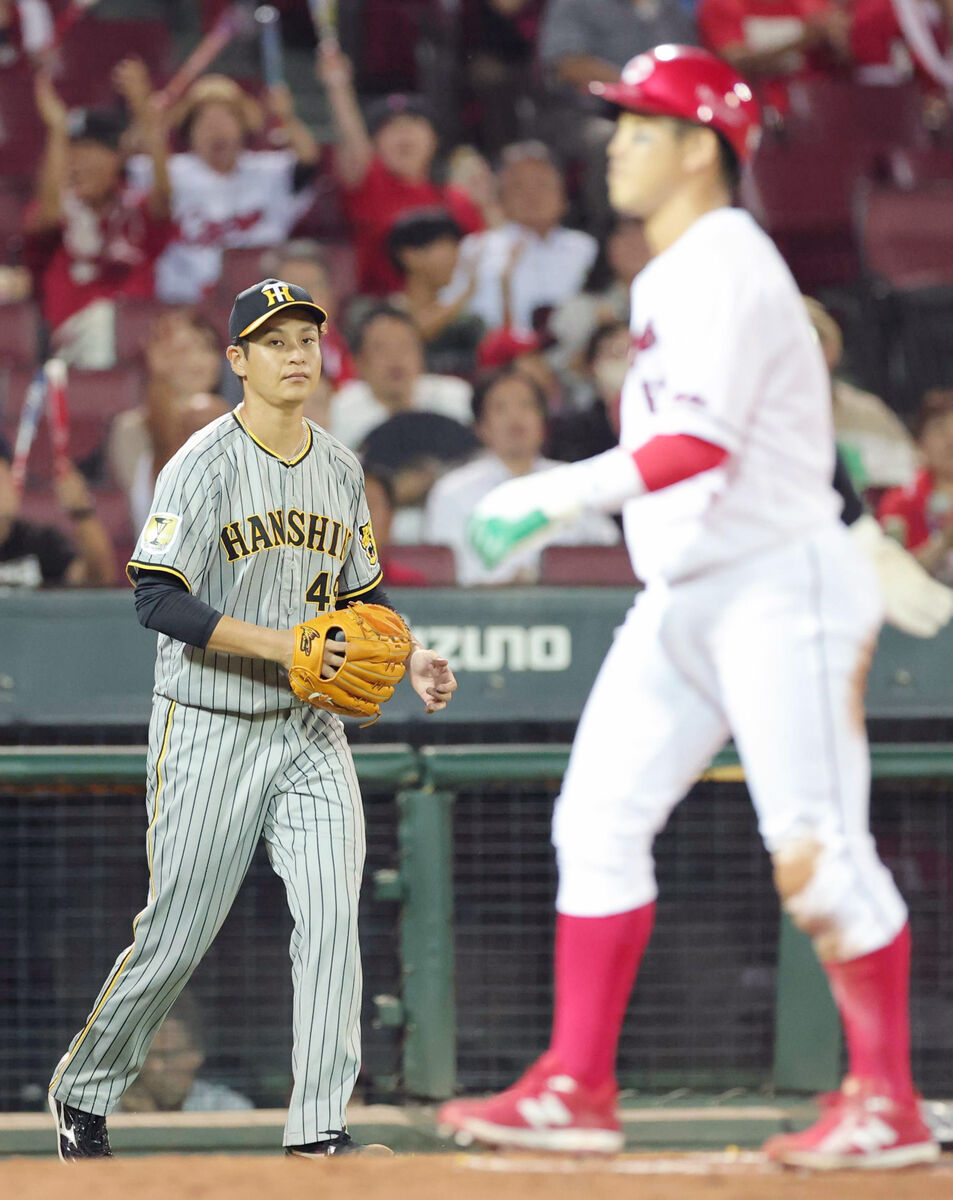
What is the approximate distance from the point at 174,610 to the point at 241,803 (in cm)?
39

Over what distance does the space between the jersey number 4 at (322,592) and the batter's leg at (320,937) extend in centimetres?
25

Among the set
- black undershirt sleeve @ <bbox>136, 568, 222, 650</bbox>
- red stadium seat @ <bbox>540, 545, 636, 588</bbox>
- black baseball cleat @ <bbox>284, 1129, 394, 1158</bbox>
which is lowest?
black baseball cleat @ <bbox>284, 1129, 394, 1158</bbox>

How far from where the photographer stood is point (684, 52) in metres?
2.66

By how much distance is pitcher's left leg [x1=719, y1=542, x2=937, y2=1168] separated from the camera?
2.43 metres

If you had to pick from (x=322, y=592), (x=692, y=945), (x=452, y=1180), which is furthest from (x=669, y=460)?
(x=692, y=945)

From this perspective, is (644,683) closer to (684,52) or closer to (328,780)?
(328,780)

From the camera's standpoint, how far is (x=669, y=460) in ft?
7.91

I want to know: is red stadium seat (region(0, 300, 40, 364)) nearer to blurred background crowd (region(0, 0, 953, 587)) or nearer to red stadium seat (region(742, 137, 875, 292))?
blurred background crowd (region(0, 0, 953, 587))

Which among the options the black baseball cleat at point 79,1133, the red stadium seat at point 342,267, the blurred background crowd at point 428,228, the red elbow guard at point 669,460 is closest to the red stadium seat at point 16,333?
the blurred background crowd at point 428,228

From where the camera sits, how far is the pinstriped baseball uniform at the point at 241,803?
119 inches

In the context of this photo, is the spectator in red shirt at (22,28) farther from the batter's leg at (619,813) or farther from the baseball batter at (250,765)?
the batter's leg at (619,813)

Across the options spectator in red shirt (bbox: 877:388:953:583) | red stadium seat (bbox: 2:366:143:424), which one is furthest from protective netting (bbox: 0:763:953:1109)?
red stadium seat (bbox: 2:366:143:424)

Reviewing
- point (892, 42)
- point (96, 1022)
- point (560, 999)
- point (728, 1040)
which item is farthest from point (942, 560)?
point (892, 42)

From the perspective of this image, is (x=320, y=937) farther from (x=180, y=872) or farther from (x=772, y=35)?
(x=772, y=35)
